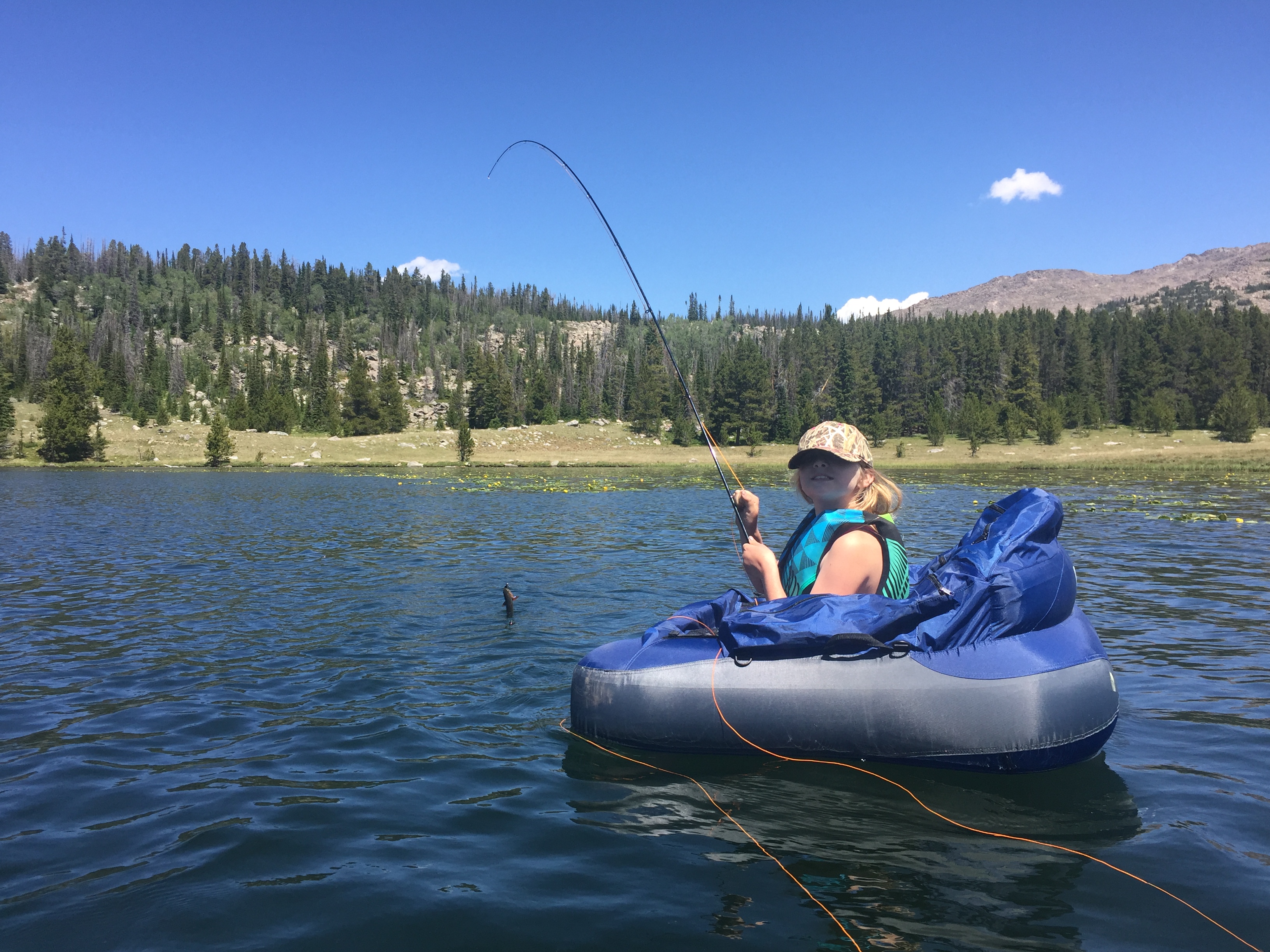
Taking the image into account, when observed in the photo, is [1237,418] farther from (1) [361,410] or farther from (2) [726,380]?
(1) [361,410]

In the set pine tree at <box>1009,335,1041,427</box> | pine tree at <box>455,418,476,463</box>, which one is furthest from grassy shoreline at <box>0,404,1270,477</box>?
pine tree at <box>1009,335,1041,427</box>

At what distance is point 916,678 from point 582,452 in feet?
252

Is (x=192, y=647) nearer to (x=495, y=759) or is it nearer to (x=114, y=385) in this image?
(x=495, y=759)

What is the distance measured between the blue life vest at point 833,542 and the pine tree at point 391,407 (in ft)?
306

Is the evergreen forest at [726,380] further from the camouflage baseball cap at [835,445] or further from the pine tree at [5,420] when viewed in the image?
the camouflage baseball cap at [835,445]

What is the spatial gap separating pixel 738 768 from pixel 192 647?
6.83 m

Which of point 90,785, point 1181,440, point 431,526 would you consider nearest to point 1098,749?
point 90,785

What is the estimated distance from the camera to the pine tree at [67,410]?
65.7 m

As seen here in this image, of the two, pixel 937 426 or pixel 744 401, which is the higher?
pixel 744 401

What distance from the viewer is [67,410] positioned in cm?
6631

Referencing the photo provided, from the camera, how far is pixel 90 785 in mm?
5492

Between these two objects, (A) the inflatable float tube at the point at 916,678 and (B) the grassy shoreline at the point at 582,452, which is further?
(B) the grassy shoreline at the point at 582,452

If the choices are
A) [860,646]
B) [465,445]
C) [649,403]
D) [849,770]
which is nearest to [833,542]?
[860,646]

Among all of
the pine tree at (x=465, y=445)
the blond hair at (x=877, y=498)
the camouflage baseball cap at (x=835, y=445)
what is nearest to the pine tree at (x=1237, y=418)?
the pine tree at (x=465, y=445)
